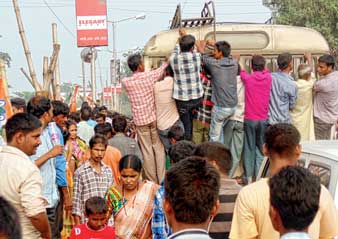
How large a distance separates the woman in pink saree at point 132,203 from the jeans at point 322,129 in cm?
413

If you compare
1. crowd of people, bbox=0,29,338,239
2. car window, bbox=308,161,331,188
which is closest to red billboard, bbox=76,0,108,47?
crowd of people, bbox=0,29,338,239

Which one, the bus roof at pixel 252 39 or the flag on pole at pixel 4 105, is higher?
the bus roof at pixel 252 39

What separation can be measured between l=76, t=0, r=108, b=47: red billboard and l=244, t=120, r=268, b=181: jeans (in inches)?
1429

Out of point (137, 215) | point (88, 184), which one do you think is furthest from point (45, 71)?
point (137, 215)

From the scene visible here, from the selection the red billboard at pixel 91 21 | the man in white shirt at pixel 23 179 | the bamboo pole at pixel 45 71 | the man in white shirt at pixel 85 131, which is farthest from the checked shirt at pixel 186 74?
the red billboard at pixel 91 21

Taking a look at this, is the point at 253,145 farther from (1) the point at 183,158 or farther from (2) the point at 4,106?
(1) the point at 183,158

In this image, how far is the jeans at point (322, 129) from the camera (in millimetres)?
9547

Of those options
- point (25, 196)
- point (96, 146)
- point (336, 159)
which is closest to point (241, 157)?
point (96, 146)

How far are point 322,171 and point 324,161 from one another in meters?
0.07

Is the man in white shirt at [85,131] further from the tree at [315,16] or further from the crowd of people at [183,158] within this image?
the tree at [315,16]

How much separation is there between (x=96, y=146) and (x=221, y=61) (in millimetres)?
1949

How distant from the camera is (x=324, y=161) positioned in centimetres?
527

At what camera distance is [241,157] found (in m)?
9.41

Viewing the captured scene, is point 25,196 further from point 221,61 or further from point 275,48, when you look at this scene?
point 275,48
